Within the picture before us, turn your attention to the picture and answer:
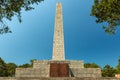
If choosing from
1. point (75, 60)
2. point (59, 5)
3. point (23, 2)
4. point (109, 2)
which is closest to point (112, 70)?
point (75, 60)

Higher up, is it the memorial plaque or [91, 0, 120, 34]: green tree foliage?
[91, 0, 120, 34]: green tree foliage

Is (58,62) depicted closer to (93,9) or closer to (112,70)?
(93,9)

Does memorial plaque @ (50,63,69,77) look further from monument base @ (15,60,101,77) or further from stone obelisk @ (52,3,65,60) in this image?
stone obelisk @ (52,3,65,60)

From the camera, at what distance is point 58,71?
20438 millimetres

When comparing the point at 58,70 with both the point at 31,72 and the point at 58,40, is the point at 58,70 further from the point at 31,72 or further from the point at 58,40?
the point at 31,72

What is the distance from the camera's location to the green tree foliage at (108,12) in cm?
1830

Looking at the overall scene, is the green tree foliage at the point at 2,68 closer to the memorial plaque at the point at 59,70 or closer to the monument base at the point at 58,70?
the monument base at the point at 58,70

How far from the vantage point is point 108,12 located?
63.5 ft

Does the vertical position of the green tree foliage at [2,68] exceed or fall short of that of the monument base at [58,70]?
it exceeds it

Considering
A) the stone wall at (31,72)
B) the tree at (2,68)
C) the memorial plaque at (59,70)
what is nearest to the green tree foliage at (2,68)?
the tree at (2,68)

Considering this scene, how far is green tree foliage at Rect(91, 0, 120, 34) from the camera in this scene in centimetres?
1830

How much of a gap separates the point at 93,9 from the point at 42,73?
846 centimetres

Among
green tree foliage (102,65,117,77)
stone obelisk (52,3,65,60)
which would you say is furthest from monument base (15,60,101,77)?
green tree foliage (102,65,117,77)

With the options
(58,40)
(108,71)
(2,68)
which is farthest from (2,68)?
(58,40)
